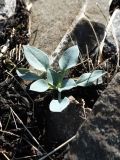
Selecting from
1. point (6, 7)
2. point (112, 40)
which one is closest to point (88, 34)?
point (112, 40)

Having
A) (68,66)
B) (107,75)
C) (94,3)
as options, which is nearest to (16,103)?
(68,66)

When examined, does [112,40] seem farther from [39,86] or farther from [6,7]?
[6,7]

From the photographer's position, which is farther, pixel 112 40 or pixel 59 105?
pixel 112 40

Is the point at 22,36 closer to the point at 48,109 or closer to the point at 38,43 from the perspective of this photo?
the point at 38,43

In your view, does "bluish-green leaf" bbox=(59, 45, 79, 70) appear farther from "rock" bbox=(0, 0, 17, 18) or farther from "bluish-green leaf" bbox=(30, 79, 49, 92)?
"rock" bbox=(0, 0, 17, 18)

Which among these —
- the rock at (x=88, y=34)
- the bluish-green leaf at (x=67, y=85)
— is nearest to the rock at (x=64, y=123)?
the bluish-green leaf at (x=67, y=85)

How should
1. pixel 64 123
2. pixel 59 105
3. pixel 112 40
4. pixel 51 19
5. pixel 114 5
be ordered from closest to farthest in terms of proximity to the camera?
pixel 59 105, pixel 64 123, pixel 112 40, pixel 51 19, pixel 114 5

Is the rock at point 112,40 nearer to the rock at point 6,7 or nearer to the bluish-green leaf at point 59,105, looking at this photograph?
the bluish-green leaf at point 59,105
